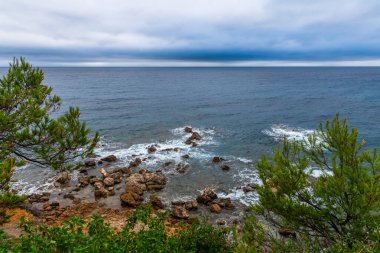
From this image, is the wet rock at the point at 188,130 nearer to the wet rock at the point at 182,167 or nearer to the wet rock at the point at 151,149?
the wet rock at the point at 151,149

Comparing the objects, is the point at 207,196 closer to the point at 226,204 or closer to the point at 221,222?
the point at 226,204

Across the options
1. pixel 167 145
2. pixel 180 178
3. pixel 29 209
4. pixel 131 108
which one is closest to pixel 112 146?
pixel 167 145

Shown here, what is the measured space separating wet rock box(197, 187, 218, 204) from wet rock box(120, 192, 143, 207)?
543cm

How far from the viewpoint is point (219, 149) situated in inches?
1404

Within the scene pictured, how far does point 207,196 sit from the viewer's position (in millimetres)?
22625

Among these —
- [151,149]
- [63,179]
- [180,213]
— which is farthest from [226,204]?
[63,179]

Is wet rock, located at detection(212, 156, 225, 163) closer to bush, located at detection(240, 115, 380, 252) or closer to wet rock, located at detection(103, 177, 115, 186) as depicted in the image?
wet rock, located at detection(103, 177, 115, 186)

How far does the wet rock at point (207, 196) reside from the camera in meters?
22.3

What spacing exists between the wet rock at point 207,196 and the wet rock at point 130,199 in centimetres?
543

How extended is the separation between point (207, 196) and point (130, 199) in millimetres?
6840

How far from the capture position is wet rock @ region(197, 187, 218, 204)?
22.3m

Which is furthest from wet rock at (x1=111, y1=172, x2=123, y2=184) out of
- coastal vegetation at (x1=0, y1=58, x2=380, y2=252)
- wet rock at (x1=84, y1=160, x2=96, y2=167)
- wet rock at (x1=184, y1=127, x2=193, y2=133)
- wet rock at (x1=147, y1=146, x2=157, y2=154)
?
wet rock at (x1=184, y1=127, x2=193, y2=133)

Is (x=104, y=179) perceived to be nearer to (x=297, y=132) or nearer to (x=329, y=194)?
(x=329, y=194)

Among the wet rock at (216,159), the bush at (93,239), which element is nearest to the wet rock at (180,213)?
the bush at (93,239)
